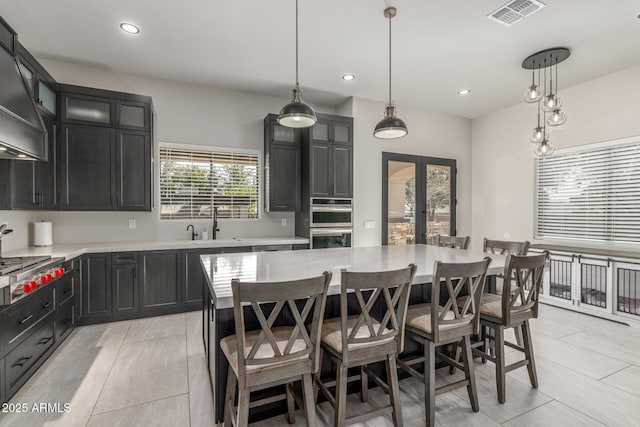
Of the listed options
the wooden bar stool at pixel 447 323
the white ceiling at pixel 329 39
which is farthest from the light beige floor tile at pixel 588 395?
the white ceiling at pixel 329 39

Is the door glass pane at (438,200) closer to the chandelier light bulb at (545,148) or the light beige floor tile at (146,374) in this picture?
the chandelier light bulb at (545,148)

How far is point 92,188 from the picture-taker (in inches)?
150

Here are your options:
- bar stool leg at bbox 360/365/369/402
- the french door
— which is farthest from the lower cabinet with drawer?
the french door

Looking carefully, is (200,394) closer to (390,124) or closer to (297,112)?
(297,112)

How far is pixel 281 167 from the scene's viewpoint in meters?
4.82

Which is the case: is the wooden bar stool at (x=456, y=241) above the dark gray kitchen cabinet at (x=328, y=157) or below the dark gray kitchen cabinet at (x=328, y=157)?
below

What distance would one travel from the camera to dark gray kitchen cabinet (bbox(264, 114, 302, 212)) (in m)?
4.77

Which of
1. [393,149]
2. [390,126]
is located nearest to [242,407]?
[390,126]

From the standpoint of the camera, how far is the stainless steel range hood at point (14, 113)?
2.28m

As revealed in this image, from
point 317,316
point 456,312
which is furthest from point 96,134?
point 456,312

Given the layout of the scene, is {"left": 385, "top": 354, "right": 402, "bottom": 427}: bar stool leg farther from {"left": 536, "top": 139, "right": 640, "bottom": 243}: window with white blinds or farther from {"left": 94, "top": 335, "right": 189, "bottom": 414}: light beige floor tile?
{"left": 536, "top": 139, "right": 640, "bottom": 243}: window with white blinds

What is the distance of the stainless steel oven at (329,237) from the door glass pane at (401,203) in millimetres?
920

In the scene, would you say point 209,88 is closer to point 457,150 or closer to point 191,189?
point 191,189

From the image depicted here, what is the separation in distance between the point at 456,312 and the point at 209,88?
4523 millimetres
